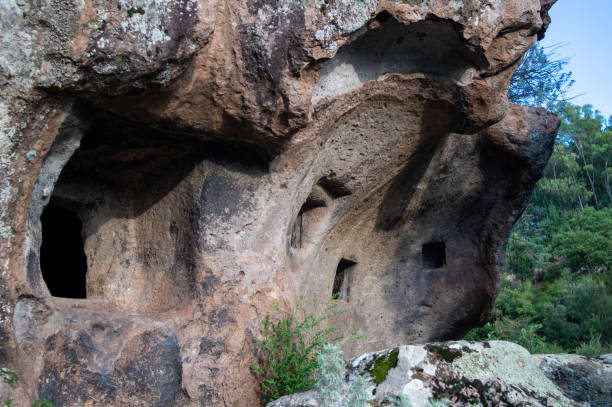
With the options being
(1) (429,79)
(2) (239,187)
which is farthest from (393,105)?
(2) (239,187)

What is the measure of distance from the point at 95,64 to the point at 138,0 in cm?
33

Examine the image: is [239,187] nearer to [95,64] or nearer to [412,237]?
[95,64]

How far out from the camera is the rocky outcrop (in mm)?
1826

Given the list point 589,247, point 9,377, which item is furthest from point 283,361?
point 589,247

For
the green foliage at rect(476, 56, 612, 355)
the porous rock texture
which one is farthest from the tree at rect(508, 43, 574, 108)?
the porous rock texture

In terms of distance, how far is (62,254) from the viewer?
200 inches

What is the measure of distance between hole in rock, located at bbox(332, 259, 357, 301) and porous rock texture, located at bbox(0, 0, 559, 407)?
0.46 meters

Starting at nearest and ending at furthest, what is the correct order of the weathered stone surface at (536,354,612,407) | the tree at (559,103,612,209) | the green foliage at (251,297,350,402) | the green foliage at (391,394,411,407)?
1. the green foliage at (391,394,411,407)
2. the weathered stone surface at (536,354,612,407)
3. the green foliage at (251,297,350,402)
4. the tree at (559,103,612,209)

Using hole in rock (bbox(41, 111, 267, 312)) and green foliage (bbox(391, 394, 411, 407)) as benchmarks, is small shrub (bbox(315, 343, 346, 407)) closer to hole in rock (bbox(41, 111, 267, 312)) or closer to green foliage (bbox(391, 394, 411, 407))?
green foliage (bbox(391, 394, 411, 407))

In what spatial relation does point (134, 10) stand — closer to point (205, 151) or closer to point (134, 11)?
point (134, 11)

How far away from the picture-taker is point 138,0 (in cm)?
236

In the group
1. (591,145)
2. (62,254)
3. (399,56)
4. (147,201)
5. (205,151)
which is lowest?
(62,254)

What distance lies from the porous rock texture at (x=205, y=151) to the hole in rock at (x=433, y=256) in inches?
36.3

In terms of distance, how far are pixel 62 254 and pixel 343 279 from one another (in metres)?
2.66
